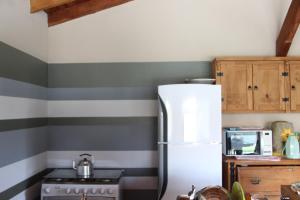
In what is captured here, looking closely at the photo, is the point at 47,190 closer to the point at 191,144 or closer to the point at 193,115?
the point at 191,144

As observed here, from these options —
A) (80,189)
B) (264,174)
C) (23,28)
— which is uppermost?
(23,28)

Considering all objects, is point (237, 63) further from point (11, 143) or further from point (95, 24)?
point (11, 143)

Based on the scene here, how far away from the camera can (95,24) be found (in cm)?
345

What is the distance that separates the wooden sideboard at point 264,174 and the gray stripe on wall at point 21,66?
222 cm

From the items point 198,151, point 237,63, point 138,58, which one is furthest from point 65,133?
point 237,63

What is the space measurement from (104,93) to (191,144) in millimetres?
1301

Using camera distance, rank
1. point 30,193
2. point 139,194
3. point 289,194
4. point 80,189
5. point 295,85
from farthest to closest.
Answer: point 139,194, point 295,85, point 30,193, point 80,189, point 289,194

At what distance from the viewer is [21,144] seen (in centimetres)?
266

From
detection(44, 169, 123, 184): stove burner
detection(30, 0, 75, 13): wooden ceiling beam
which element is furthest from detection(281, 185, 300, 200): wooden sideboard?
detection(30, 0, 75, 13): wooden ceiling beam

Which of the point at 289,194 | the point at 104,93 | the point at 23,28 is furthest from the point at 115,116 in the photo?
the point at 289,194

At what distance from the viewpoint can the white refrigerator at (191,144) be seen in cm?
269

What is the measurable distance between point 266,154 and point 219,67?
108cm

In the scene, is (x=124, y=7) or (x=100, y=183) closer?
(x=100, y=183)

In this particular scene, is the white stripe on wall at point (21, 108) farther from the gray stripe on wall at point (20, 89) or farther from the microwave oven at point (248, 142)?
the microwave oven at point (248, 142)
